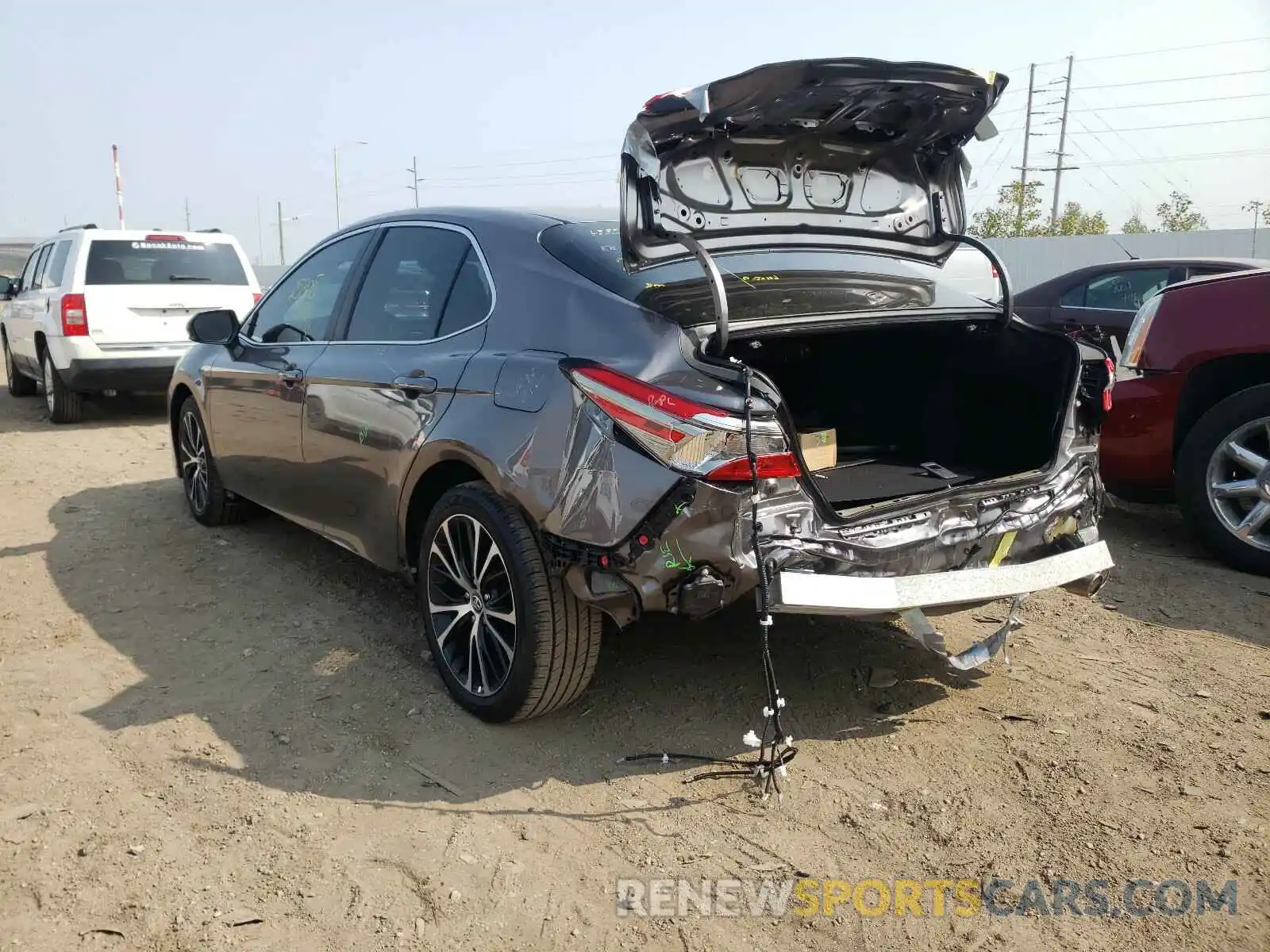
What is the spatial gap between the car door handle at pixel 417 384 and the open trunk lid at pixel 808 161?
0.84m

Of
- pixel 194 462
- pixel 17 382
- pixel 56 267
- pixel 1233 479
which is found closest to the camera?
pixel 1233 479

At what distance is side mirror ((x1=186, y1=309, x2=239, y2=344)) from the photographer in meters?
5.08

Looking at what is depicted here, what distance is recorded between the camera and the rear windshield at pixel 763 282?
2986 millimetres

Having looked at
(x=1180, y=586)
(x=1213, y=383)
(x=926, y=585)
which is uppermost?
(x=1213, y=383)

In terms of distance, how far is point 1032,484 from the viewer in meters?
3.29

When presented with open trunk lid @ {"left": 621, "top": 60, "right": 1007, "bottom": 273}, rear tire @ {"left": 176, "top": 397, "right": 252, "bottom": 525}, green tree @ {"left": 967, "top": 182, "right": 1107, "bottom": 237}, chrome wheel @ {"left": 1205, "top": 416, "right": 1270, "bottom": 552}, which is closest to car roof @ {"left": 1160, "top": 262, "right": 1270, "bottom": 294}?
chrome wheel @ {"left": 1205, "top": 416, "right": 1270, "bottom": 552}

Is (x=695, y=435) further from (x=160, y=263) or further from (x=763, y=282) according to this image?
(x=160, y=263)

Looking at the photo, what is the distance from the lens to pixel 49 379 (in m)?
9.72

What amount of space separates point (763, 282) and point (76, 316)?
8.09 m

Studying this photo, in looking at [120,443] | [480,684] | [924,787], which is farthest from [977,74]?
[120,443]

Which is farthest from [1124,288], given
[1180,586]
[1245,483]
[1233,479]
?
[1180,586]

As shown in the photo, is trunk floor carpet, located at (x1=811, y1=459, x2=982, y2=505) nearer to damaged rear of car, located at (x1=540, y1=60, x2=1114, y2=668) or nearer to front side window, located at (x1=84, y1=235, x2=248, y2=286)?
damaged rear of car, located at (x1=540, y1=60, x2=1114, y2=668)

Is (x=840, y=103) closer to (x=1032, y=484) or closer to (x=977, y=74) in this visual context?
(x=977, y=74)

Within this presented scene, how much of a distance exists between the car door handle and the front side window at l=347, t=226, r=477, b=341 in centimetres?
17
